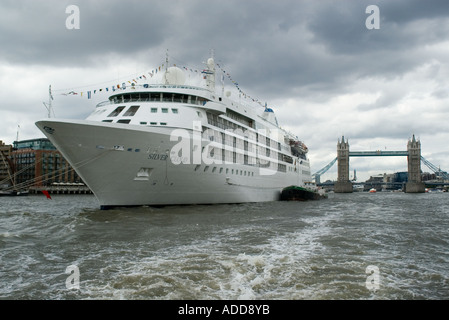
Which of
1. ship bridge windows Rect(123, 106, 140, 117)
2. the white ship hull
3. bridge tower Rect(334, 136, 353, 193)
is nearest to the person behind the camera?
the white ship hull

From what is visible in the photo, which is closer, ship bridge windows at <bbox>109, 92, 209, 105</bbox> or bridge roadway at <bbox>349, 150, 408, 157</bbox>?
ship bridge windows at <bbox>109, 92, 209, 105</bbox>

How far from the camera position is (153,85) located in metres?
25.8

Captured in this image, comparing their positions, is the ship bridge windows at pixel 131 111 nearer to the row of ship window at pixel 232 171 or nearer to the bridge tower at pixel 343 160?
the row of ship window at pixel 232 171

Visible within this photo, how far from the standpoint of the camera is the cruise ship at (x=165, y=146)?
19359 mm

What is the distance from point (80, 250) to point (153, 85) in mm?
17416

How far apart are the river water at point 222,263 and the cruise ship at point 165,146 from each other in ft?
18.0

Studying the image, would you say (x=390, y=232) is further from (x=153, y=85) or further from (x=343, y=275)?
(x=153, y=85)

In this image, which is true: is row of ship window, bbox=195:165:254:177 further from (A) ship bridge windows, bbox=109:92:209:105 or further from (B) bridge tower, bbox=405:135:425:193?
(B) bridge tower, bbox=405:135:425:193

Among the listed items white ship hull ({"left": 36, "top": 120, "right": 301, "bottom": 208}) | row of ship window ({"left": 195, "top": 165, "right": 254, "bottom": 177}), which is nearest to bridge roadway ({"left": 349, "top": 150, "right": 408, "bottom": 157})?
row of ship window ({"left": 195, "top": 165, "right": 254, "bottom": 177})

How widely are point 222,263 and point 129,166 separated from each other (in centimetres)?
1293

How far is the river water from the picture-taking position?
22.7 feet

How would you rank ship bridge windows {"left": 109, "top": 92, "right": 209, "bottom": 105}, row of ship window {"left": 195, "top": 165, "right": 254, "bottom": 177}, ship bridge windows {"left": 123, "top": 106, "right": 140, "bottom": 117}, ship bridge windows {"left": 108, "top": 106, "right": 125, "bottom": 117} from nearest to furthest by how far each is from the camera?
ship bridge windows {"left": 123, "top": 106, "right": 140, "bottom": 117} < ship bridge windows {"left": 108, "top": 106, "right": 125, "bottom": 117} < row of ship window {"left": 195, "top": 165, "right": 254, "bottom": 177} < ship bridge windows {"left": 109, "top": 92, "right": 209, "bottom": 105}

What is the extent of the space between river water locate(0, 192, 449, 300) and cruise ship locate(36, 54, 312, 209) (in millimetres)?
5487

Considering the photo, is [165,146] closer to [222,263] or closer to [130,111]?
[130,111]
